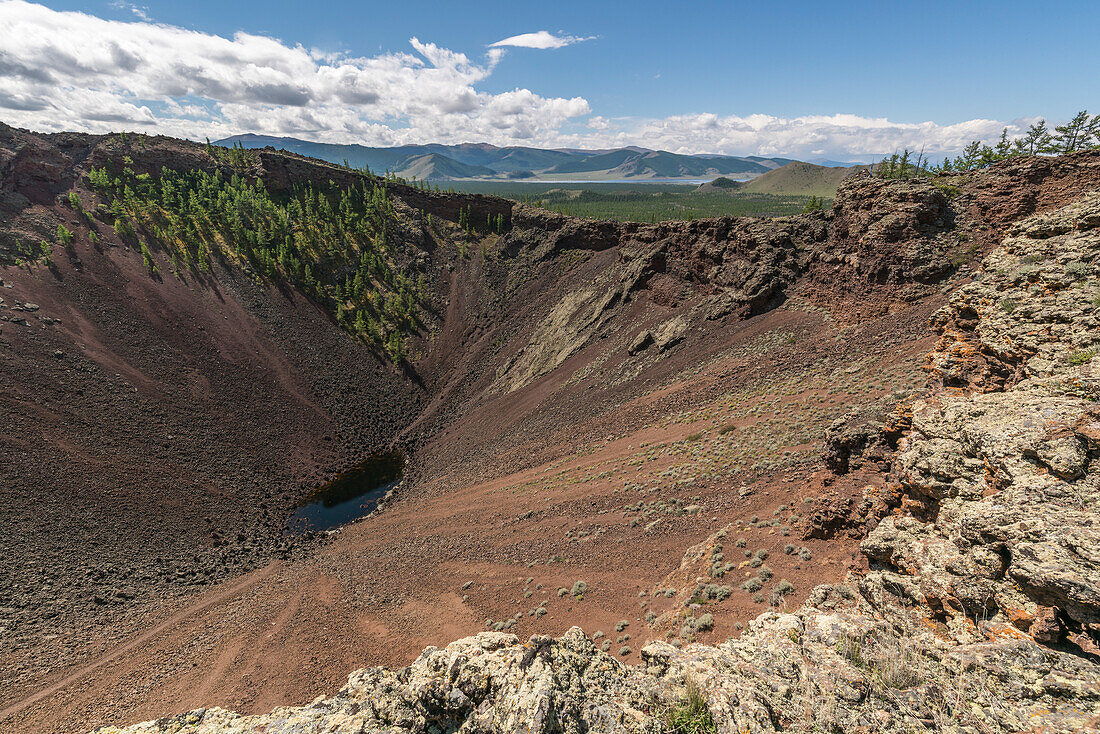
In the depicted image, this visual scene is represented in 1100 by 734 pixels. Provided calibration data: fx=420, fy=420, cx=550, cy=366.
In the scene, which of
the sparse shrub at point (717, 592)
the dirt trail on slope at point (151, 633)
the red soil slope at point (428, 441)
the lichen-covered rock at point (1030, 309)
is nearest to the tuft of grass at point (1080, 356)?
the lichen-covered rock at point (1030, 309)

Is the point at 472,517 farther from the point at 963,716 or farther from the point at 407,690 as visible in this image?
the point at 963,716

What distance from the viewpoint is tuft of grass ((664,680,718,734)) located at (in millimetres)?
7293

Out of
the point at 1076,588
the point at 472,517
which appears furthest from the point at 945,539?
the point at 472,517

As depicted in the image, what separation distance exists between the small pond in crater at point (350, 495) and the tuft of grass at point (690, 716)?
133ft

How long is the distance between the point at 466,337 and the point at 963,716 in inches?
2479

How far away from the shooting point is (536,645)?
9.38m

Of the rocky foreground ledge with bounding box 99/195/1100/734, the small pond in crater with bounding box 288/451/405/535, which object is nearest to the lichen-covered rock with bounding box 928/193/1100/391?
the rocky foreground ledge with bounding box 99/195/1100/734

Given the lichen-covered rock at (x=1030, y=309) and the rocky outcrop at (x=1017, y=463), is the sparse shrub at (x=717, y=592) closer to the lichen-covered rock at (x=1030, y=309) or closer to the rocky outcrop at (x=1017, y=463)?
the rocky outcrop at (x=1017, y=463)

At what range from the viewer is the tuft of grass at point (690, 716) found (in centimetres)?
729

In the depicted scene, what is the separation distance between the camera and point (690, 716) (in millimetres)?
7480

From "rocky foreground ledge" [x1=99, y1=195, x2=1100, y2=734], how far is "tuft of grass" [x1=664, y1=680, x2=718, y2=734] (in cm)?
4

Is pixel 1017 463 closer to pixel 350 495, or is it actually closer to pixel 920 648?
pixel 920 648

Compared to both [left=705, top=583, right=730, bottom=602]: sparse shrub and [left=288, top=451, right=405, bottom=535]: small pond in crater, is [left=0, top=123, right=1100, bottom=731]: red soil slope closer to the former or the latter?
[left=705, top=583, right=730, bottom=602]: sparse shrub

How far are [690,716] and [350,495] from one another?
44388mm
